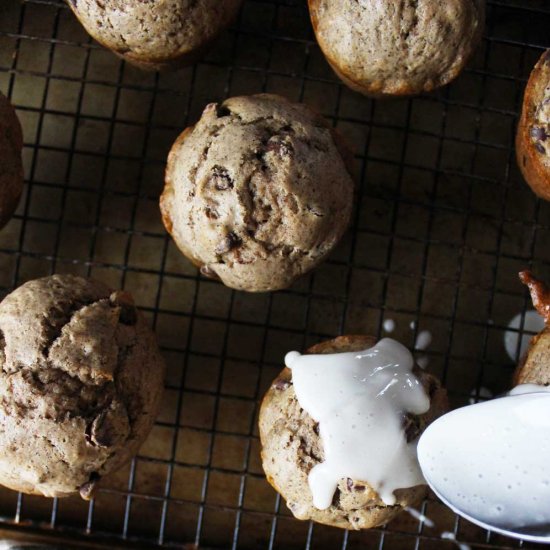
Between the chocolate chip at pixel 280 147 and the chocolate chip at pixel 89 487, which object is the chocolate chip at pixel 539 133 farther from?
the chocolate chip at pixel 89 487

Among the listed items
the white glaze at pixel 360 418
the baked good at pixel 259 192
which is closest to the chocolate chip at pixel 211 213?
the baked good at pixel 259 192

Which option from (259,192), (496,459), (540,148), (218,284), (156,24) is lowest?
(496,459)

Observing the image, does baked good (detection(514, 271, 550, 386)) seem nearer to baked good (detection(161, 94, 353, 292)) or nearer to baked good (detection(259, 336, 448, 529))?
baked good (detection(259, 336, 448, 529))

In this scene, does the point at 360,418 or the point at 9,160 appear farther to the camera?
the point at 9,160

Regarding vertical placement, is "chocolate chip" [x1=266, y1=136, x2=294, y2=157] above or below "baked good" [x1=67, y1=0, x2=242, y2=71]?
below

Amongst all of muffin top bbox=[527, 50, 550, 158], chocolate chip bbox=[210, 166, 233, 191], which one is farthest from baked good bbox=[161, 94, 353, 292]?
muffin top bbox=[527, 50, 550, 158]

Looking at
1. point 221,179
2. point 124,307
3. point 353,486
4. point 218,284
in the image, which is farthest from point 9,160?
point 353,486

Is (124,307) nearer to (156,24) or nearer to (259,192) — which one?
(259,192)
